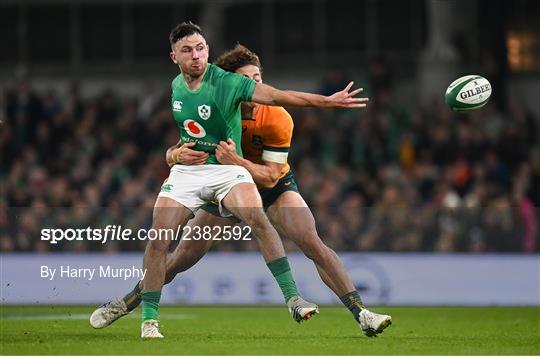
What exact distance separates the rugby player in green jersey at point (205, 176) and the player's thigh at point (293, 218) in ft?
1.55

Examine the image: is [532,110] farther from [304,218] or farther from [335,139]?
[304,218]

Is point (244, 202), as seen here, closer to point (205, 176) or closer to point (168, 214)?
point (205, 176)

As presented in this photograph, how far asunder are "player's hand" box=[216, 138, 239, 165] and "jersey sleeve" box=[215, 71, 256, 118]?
29cm

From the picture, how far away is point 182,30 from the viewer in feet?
35.6

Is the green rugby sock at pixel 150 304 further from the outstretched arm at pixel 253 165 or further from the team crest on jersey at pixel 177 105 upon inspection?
the team crest on jersey at pixel 177 105

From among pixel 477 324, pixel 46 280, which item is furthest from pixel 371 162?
pixel 46 280

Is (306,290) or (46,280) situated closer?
(46,280)

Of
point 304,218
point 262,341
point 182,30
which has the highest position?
point 182,30

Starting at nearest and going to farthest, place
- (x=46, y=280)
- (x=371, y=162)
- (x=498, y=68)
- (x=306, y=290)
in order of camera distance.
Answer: (x=46, y=280), (x=306, y=290), (x=371, y=162), (x=498, y=68)

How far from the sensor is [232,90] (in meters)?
10.8

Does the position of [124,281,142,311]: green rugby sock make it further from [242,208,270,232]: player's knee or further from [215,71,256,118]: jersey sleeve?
[215,71,256,118]: jersey sleeve

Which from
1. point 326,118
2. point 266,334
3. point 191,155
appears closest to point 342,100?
point 191,155

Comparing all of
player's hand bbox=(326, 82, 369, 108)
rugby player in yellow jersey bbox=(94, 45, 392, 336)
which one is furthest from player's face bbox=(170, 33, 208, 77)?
player's hand bbox=(326, 82, 369, 108)

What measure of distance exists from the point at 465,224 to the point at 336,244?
178cm
